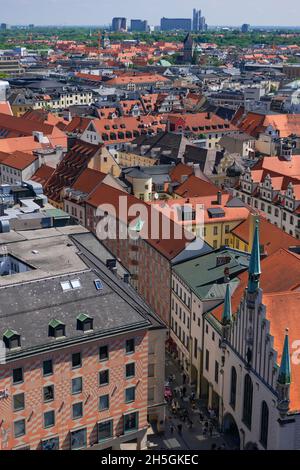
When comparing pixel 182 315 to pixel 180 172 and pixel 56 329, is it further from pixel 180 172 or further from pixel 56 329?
pixel 180 172

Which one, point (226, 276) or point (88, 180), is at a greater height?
point (88, 180)

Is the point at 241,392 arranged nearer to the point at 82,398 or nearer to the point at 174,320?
the point at 82,398

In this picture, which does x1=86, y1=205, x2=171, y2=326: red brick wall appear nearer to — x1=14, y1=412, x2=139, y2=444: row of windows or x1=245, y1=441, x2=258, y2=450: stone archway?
x1=14, y1=412, x2=139, y2=444: row of windows

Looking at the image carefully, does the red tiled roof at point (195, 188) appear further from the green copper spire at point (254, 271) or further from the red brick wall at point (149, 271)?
the green copper spire at point (254, 271)

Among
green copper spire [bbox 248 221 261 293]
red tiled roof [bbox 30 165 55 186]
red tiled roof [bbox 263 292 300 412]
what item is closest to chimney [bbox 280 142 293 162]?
red tiled roof [bbox 30 165 55 186]

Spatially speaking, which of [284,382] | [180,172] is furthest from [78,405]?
[180,172]

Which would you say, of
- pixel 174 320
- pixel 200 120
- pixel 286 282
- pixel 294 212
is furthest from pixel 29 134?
pixel 286 282
